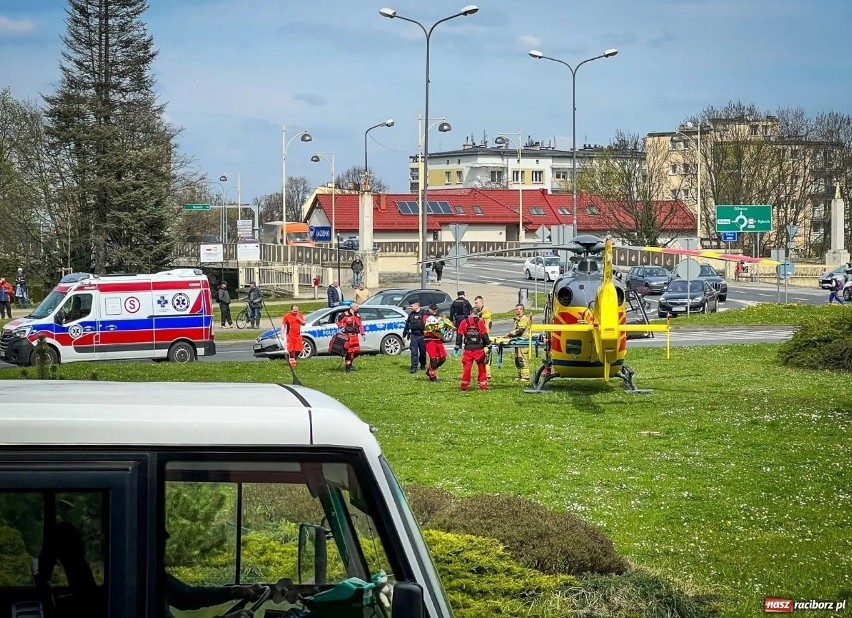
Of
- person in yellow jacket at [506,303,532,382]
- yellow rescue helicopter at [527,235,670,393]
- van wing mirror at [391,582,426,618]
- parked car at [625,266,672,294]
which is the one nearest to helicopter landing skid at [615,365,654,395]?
yellow rescue helicopter at [527,235,670,393]

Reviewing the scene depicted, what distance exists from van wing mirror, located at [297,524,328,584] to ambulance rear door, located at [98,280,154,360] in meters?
28.1

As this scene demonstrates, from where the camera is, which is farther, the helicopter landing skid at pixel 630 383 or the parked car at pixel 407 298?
the parked car at pixel 407 298

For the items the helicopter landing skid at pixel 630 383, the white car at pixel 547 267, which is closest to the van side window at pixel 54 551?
the helicopter landing skid at pixel 630 383

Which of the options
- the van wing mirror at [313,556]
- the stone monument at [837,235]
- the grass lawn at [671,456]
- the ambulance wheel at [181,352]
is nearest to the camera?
the van wing mirror at [313,556]

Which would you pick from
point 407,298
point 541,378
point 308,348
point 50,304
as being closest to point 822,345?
point 541,378

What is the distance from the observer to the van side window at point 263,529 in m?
3.93

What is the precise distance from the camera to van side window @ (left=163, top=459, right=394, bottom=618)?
3930 mm

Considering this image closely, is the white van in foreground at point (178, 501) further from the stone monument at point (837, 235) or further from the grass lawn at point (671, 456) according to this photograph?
the stone monument at point (837, 235)

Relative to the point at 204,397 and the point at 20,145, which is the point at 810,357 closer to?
the point at 204,397

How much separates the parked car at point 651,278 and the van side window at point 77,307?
3385cm

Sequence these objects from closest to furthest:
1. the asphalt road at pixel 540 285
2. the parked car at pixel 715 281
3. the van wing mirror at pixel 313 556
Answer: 1. the van wing mirror at pixel 313 556
2. the parked car at pixel 715 281
3. the asphalt road at pixel 540 285

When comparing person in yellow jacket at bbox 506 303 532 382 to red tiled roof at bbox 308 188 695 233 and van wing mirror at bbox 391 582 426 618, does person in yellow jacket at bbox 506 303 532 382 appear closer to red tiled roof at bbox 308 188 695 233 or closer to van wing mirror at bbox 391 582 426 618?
van wing mirror at bbox 391 582 426 618

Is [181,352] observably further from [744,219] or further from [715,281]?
[744,219]

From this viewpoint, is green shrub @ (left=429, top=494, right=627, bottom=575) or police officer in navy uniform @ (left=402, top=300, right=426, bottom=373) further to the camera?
police officer in navy uniform @ (left=402, top=300, right=426, bottom=373)
